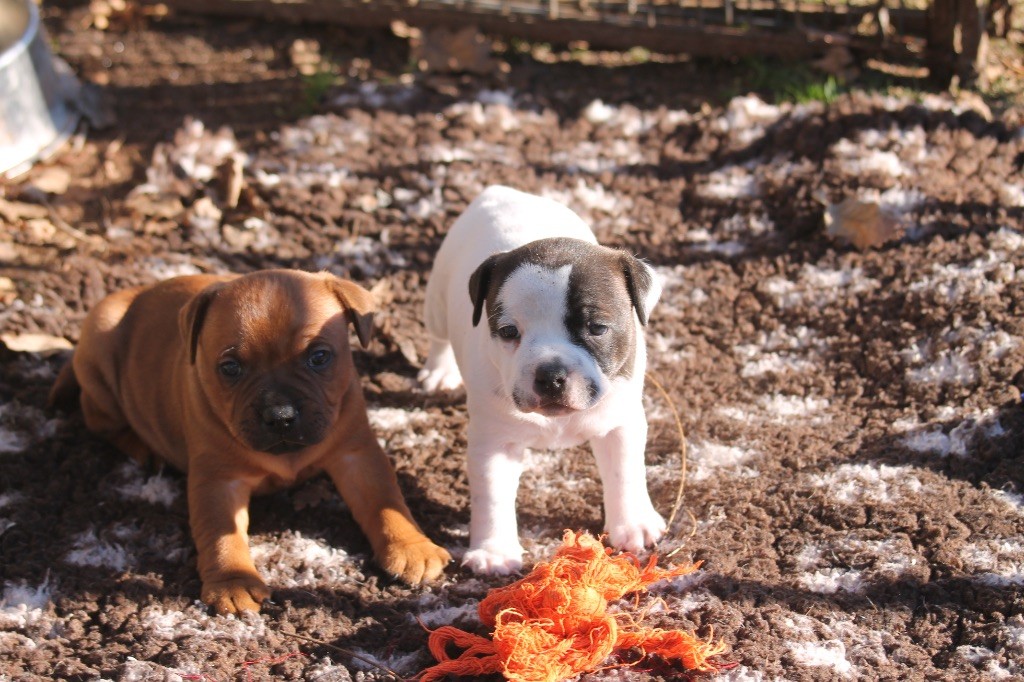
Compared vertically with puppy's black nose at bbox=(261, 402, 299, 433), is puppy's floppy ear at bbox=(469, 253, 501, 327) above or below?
above

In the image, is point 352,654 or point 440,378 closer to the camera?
point 352,654

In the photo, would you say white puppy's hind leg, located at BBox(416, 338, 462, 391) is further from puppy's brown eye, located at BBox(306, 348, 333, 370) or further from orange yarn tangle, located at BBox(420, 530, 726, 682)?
orange yarn tangle, located at BBox(420, 530, 726, 682)

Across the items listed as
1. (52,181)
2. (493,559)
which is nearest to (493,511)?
(493,559)

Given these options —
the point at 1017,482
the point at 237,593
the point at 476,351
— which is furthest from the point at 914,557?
the point at 237,593

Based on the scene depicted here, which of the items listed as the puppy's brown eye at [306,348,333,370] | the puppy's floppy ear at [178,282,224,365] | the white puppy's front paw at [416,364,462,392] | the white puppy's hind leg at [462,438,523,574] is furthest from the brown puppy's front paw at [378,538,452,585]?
the white puppy's front paw at [416,364,462,392]

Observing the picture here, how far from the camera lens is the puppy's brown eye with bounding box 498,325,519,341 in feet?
12.7

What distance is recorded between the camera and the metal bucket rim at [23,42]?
6754 mm

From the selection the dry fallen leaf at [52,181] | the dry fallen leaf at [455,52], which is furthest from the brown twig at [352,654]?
the dry fallen leaf at [455,52]

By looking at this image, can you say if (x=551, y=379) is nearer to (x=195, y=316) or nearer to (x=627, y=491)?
(x=627, y=491)

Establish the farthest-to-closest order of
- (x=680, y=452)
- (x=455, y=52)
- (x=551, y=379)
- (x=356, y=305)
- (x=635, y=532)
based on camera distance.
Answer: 1. (x=455, y=52)
2. (x=680, y=452)
3. (x=356, y=305)
4. (x=635, y=532)
5. (x=551, y=379)

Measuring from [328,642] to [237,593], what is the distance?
38 cm

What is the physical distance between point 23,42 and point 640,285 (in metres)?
4.82

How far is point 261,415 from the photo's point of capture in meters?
4.01

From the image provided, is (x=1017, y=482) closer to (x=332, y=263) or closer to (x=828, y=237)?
(x=828, y=237)
